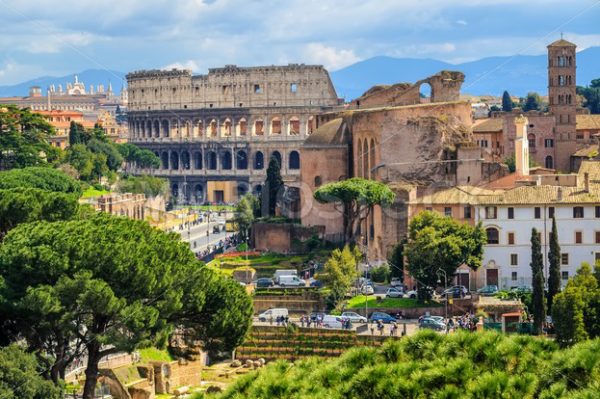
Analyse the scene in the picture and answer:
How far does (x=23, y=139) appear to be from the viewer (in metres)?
81.7

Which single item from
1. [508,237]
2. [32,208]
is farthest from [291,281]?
[32,208]

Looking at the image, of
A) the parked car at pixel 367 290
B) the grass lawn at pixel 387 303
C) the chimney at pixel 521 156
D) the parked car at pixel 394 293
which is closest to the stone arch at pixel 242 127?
the chimney at pixel 521 156

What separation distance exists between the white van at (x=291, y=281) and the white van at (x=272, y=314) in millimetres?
3871

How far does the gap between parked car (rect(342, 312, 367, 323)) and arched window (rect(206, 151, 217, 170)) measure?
8025 centimetres

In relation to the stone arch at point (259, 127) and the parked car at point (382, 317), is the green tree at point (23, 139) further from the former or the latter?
the stone arch at point (259, 127)

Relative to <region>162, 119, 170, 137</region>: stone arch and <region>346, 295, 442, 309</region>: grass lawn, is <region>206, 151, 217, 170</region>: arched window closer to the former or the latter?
<region>162, 119, 170, 137</region>: stone arch

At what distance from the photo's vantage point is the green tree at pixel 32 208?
139ft

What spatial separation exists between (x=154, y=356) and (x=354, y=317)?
7885 millimetres

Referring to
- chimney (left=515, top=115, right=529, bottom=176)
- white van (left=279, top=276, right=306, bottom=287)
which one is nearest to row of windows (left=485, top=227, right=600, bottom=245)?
Result: chimney (left=515, top=115, right=529, bottom=176)

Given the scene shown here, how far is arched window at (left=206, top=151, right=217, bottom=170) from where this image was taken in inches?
5059

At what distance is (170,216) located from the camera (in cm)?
8800

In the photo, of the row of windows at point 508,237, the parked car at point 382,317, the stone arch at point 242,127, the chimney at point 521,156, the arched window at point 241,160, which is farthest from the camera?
the stone arch at point 242,127

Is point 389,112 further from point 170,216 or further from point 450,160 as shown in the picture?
point 170,216

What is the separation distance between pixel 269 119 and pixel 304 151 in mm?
58631
